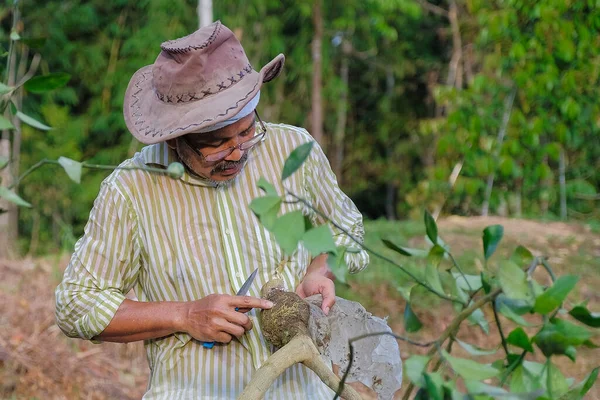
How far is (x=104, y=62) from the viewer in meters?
12.1

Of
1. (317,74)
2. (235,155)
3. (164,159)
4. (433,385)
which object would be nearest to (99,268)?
(164,159)

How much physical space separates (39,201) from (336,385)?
9.90 metres

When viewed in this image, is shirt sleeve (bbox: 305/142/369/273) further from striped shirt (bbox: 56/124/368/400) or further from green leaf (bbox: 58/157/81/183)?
green leaf (bbox: 58/157/81/183)

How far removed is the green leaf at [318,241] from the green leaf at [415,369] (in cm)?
17

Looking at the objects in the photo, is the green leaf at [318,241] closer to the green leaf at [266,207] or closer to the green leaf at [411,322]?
the green leaf at [266,207]

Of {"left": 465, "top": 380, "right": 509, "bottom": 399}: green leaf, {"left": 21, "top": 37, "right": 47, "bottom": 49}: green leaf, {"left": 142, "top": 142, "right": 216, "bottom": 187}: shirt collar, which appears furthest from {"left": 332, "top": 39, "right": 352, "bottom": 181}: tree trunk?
{"left": 465, "top": 380, "right": 509, "bottom": 399}: green leaf

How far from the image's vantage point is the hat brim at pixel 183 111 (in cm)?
200

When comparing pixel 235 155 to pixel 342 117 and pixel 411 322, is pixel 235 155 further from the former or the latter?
pixel 342 117

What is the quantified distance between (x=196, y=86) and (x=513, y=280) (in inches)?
44.5

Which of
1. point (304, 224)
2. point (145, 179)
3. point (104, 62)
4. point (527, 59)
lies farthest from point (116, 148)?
point (304, 224)

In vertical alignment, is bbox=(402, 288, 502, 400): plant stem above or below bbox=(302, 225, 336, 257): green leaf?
below

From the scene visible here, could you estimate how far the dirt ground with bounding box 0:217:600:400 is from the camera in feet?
14.3

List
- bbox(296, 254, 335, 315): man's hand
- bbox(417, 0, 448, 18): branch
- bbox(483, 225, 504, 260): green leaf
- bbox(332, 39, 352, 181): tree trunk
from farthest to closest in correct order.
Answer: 1. bbox(332, 39, 352, 181): tree trunk
2. bbox(417, 0, 448, 18): branch
3. bbox(296, 254, 335, 315): man's hand
4. bbox(483, 225, 504, 260): green leaf

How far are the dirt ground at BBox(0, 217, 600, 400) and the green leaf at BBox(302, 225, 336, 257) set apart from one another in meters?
3.44
